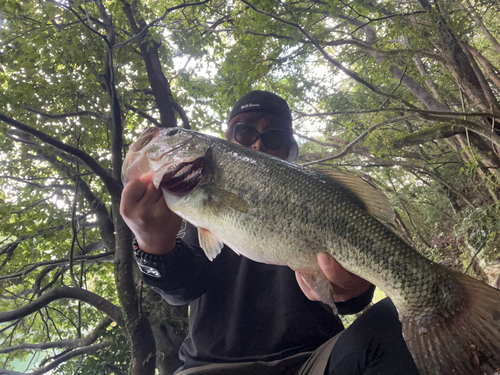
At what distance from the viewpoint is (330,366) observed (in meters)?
1.56

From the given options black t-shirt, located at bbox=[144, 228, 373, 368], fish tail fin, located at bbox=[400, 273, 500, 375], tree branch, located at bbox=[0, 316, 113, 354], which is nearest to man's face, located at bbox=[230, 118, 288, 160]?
black t-shirt, located at bbox=[144, 228, 373, 368]

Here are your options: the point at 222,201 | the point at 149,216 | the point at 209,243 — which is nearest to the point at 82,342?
the point at 149,216

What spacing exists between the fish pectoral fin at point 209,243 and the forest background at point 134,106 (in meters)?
1.77

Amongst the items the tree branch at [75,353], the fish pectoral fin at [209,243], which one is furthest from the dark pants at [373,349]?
the tree branch at [75,353]

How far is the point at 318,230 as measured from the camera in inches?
56.0

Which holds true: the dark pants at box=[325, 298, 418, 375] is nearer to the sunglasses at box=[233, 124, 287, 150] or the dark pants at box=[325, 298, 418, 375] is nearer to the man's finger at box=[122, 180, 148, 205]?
the man's finger at box=[122, 180, 148, 205]

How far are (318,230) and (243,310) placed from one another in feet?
3.67

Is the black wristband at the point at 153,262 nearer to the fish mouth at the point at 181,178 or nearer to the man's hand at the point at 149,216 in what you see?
the man's hand at the point at 149,216

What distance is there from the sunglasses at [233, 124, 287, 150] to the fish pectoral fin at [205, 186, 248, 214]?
1305mm

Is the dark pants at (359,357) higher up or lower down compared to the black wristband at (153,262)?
lower down

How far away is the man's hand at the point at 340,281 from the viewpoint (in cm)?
142

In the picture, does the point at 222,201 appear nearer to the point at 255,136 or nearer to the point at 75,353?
the point at 255,136

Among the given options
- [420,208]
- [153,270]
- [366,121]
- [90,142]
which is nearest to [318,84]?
[366,121]

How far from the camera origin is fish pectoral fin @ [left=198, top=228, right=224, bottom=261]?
1711 millimetres
